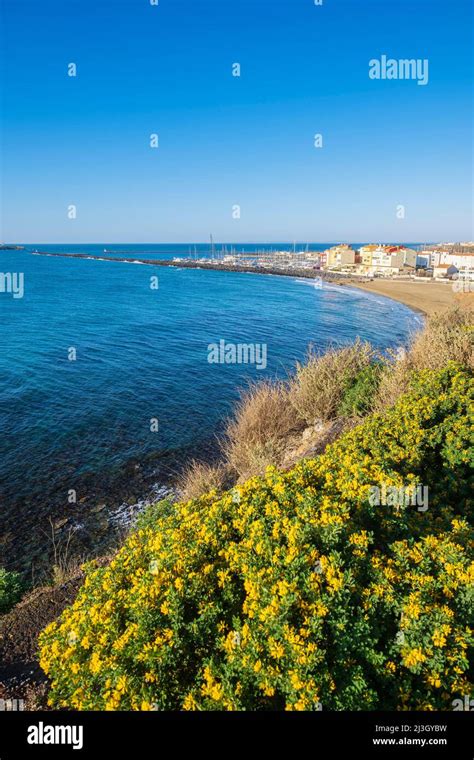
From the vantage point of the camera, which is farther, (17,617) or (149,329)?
(149,329)

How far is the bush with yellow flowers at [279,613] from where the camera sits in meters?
3.68

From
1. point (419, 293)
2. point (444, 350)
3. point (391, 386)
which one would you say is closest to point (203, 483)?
point (391, 386)

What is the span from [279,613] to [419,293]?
74952mm

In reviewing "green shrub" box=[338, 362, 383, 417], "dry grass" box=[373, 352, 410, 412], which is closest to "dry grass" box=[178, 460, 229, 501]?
"green shrub" box=[338, 362, 383, 417]

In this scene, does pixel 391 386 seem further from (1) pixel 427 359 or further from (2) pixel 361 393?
(1) pixel 427 359

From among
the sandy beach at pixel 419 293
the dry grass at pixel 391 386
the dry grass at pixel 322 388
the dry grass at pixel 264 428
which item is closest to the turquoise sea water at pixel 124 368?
the sandy beach at pixel 419 293

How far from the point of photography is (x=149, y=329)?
4247cm

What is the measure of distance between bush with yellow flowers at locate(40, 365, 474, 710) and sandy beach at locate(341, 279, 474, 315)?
46.4m

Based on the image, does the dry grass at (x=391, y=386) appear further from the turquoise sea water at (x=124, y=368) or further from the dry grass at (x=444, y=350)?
the turquoise sea water at (x=124, y=368)
